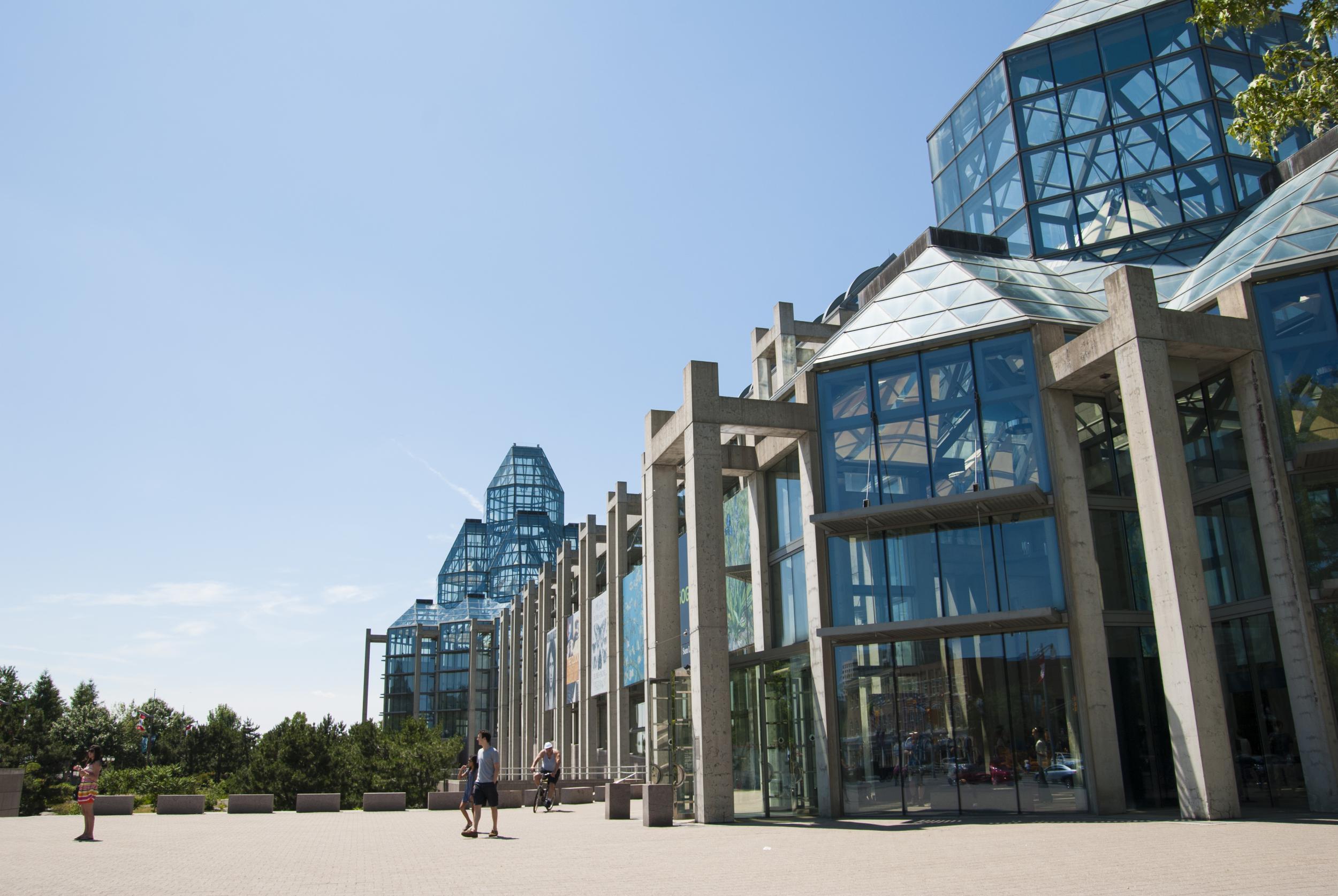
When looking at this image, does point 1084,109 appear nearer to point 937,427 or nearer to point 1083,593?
point 937,427

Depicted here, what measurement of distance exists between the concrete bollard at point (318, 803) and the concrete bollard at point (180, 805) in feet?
8.12

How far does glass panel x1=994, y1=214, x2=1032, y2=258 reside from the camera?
1195 inches

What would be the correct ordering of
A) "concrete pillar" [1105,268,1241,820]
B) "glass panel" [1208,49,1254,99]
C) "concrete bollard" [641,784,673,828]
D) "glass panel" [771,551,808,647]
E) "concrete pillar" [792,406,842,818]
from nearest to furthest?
"concrete pillar" [1105,268,1241,820], "concrete bollard" [641,784,673,828], "concrete pillar" [792,406,842,818], "glass panel" [771,551,808,647], "glass panel" [1208,49,1254,99]

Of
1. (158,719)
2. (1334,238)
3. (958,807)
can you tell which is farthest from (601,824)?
(158,719)

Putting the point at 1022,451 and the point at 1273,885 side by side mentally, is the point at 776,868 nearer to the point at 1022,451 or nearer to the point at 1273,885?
the point at 1273,885

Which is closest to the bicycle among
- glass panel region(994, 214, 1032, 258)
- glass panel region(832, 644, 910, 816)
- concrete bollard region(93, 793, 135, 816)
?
glass panel region(832, 644, 910, 816)

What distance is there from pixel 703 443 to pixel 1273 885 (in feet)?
48.6

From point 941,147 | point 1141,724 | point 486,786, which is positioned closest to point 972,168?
point 941,147

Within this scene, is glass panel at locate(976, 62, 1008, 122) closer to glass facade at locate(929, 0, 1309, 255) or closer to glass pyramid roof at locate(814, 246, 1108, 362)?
glass facade at locate(929, 0, 1309, 255)

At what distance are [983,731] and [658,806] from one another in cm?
668

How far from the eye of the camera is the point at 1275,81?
13.1 m

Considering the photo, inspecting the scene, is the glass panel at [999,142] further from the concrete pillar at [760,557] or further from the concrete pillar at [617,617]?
the concrete pillar at [617,617]

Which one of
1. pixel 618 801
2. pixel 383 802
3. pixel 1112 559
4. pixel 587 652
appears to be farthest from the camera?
pixel 587 652

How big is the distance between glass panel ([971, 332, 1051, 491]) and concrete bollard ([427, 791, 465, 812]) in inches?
684
